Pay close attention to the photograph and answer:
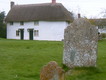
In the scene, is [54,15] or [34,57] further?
[54,15]

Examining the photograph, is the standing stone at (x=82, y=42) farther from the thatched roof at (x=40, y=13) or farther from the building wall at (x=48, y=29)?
the thatched roof at (x=40, y=13)

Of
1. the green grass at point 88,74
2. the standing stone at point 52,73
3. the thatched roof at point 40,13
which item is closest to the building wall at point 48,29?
the thatched roof at point 40,13

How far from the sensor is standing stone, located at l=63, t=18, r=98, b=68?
1240 centimetres

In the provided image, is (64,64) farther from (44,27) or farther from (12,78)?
(44,27)

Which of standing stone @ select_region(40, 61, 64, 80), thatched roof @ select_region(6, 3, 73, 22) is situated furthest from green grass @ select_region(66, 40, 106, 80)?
thatched roof @ select_region(6, 3, 73, 22)

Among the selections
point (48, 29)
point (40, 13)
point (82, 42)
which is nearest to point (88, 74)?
point (82, 42)

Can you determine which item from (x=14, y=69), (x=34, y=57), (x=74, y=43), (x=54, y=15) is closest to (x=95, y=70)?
(x=74, y=43)

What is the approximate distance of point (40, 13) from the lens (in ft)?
186

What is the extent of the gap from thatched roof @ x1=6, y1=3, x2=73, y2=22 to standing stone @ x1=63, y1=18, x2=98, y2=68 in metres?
41.2

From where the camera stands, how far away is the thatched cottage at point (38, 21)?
178ft

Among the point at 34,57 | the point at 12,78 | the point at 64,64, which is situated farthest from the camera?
the point at 34,57

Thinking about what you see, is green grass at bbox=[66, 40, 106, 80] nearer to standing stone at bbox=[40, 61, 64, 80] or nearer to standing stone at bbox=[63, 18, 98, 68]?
standing stone at bbox=[63, 18, 98, 68]

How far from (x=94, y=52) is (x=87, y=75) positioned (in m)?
1.13

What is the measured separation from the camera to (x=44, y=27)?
55312 mm
